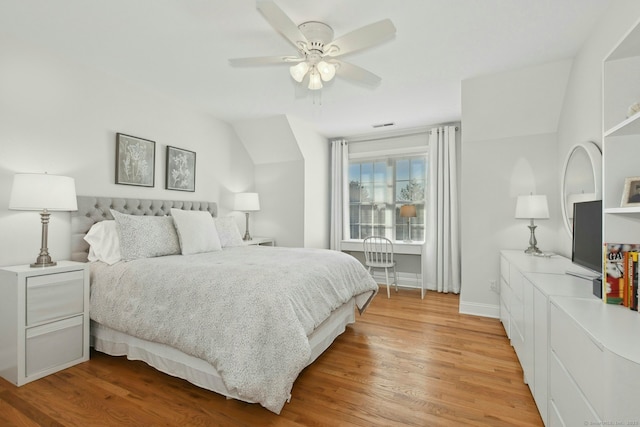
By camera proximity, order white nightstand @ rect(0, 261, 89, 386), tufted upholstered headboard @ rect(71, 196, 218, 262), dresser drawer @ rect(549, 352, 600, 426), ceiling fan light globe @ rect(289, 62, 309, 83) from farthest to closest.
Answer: tufted upholstered headboard @ rect(71, 196, 218, 262) → ceiling fan light globe @ rect(289, 62, 309, 83) → white nightstand @ rect(0, 261, 89, 386) → dresser drawer @ rect(549, 352, 600, 426)

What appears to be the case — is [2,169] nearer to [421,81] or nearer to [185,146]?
[185,146]

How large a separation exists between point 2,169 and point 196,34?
1.76m

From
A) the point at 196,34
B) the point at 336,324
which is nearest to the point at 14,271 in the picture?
the point at 196,34

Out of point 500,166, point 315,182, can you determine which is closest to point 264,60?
point 500,166

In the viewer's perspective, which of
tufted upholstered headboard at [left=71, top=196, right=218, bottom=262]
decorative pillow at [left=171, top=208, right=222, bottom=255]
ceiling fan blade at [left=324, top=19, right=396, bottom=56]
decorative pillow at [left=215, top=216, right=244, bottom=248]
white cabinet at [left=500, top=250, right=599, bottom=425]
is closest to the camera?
white cabinet at [left=500, top=250, right=599, bottom=425]

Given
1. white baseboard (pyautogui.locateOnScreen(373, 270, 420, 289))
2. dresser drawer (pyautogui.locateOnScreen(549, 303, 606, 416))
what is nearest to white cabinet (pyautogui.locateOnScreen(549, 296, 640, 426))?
dresser drawer (pyautogui.locateOnScreen(549, 303, 606, 416))

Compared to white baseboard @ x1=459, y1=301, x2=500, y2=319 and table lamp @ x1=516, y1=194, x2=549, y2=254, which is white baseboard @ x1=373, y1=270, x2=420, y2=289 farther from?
table lamp @ x1=516, y1=194, x2=549, y2=254

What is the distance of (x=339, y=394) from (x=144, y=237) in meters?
2.03

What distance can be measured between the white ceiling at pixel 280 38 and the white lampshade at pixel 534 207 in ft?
4.03

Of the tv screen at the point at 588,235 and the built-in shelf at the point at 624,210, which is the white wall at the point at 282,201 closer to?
the tv screen at the point at 588,235

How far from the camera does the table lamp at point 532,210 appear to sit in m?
2.89

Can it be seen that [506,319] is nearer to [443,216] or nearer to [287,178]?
[443,216]

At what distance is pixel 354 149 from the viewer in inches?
205

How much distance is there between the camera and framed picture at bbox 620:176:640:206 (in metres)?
1.33
